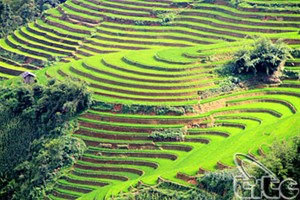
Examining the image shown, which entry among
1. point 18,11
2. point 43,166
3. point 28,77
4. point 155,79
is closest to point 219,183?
point 43,166

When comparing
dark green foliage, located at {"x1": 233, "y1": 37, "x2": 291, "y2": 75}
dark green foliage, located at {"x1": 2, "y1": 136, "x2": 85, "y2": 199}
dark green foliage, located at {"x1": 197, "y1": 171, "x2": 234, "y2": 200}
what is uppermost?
dark green foliage, located at {"x1": 233, "y1": 37, "x2": 291, "y2": 75}

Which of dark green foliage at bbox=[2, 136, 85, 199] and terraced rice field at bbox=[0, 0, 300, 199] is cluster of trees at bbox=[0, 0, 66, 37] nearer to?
terraced rice field at bbox=[0, 0, 300, 199]

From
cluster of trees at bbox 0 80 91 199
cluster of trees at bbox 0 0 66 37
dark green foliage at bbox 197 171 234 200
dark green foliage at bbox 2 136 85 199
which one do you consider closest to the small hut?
cluster of trees at bbox 0 80 91 199

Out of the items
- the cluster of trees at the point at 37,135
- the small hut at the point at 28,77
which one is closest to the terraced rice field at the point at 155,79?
the cluster of trees at the point at 37,135

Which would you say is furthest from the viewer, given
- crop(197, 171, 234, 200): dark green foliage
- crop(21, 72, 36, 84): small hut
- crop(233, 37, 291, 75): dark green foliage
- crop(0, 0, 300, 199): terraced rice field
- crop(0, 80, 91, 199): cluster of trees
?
crop(21, 72, 36, 84): small hut

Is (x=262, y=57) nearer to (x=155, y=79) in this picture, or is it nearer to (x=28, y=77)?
(x=155, y=79)

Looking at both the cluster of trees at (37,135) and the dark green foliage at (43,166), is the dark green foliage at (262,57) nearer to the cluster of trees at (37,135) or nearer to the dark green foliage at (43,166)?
the cluster of trees at (37,135)

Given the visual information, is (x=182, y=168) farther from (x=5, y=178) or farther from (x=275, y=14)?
(x=275, y=14)
